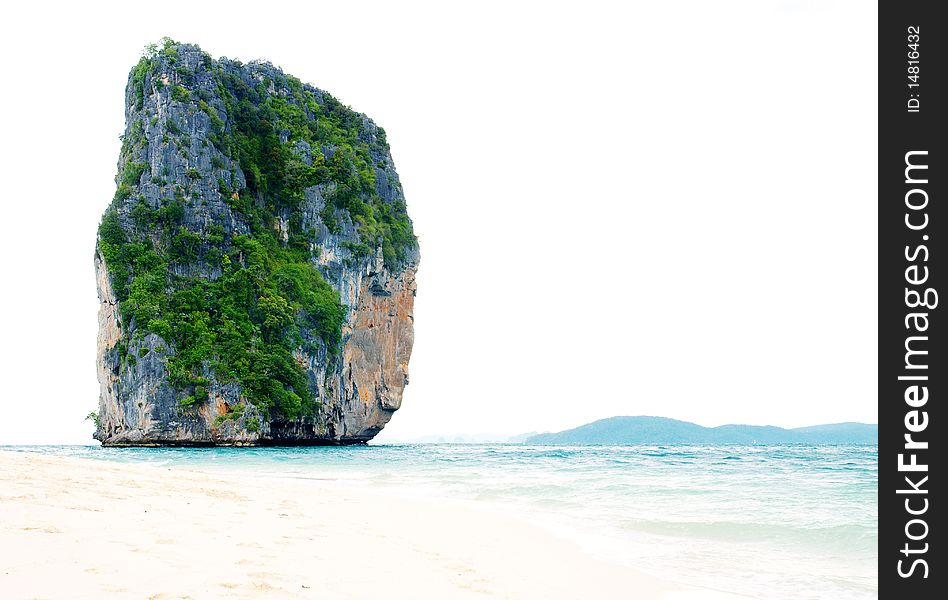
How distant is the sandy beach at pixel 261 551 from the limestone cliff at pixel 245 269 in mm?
34790

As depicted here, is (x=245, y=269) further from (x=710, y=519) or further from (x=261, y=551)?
(x=261, y=551)

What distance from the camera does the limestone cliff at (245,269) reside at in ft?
137

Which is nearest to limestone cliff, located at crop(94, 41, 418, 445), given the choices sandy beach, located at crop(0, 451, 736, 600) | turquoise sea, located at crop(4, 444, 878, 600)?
turquoise sea, located at crop(4, 444, 878, 600)

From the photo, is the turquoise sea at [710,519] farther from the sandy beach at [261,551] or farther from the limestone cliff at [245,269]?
the limestone cliff at [245,269]

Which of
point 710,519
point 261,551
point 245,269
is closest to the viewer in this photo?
point 261,551

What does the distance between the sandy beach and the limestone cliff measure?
34.8 m

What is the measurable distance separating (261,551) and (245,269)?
4312cm

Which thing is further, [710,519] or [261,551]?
[710,519]

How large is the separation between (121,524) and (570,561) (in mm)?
4068

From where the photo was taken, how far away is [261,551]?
17.5 ft

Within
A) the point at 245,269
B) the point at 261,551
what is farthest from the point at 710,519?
the point at 245,269

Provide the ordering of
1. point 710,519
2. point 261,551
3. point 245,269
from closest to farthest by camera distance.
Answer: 1. point 261,551
2. point 710,519
3. point 245,269

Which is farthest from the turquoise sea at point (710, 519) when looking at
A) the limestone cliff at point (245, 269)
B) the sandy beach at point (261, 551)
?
the limestone cliff at point (245, 269)
